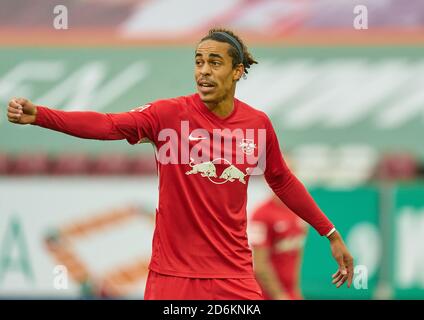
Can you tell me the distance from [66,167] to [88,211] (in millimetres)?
513

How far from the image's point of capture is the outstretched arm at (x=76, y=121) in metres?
5.05

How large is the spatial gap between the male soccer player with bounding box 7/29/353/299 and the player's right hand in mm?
428

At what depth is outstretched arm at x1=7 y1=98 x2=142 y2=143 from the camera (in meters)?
5.05

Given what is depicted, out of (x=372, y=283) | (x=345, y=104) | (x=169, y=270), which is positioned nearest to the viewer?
(x=169, y=270)

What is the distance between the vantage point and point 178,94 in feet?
35.7

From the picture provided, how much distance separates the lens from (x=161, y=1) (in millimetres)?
11086

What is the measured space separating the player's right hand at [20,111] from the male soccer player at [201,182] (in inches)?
16.8

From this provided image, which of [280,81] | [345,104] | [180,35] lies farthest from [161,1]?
[345,104]

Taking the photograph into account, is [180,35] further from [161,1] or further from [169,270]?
[169,270]

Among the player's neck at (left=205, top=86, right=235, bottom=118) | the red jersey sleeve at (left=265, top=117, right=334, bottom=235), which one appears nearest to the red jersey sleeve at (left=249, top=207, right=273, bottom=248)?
the red jersey sleeve at (left=265, top=117, right=334, bottom=235)

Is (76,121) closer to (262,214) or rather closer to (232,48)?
(232,48)

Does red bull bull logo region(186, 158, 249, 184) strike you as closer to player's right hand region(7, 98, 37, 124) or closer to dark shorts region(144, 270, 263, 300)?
dark shorts region(144, 270, 263, 300)

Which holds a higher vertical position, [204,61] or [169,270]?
[204,61]

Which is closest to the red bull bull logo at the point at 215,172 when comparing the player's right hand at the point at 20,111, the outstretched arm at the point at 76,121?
the outstretched arm at the point at 76,121
